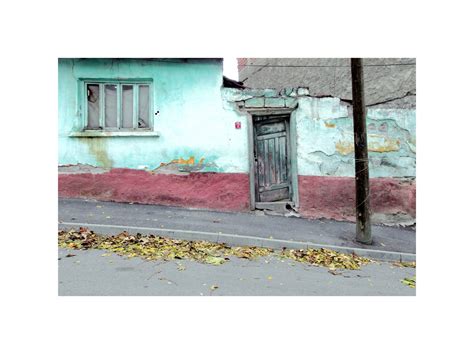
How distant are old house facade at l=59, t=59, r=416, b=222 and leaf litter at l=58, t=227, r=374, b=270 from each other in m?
1.47

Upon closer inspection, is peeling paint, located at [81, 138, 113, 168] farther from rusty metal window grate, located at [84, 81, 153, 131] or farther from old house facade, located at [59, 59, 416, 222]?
rusty metal window grate, located at [84, 81, 153, 131]

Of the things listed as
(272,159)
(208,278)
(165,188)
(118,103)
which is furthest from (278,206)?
(118,103)

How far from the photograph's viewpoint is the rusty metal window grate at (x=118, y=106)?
5.32 meters

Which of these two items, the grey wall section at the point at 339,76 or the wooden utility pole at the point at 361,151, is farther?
the grey wall section at the point at 339,76

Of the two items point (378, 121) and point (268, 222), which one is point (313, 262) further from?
point (378, 121)

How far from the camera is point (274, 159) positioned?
5684mm

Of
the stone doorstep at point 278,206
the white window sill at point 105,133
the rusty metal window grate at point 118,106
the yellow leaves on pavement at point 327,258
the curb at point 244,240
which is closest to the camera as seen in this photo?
the yellow leaves on pavement at point 327,258

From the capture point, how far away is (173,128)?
5312 mm

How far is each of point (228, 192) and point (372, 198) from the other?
108 inches

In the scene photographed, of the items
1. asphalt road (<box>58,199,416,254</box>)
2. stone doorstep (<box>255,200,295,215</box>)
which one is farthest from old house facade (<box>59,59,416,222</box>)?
asphalt road (<box>58,199,416,254</box>)

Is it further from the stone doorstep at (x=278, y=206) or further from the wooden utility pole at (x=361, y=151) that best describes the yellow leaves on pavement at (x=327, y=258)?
the stone doorstep at (x=278, y=206)

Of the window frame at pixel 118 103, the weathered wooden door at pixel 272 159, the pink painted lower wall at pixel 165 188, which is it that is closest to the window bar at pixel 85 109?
the window frame at pixel 118 103

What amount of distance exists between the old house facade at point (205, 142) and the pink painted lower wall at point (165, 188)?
19mm

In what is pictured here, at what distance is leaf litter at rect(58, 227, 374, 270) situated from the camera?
3.41 meters
